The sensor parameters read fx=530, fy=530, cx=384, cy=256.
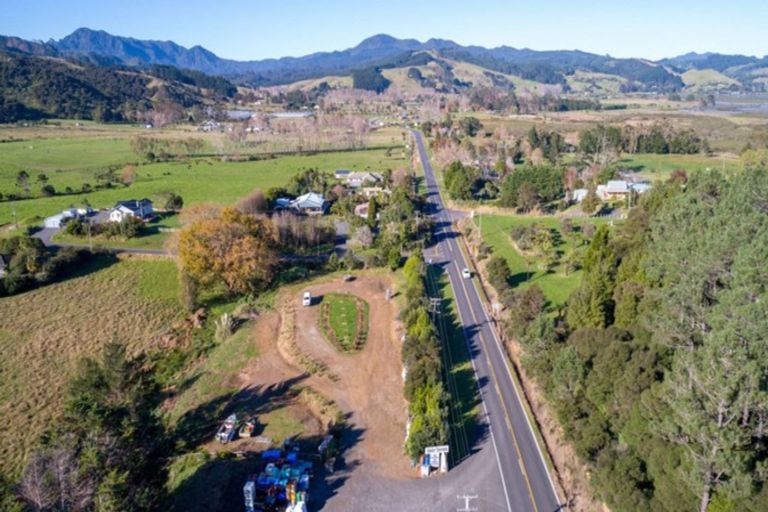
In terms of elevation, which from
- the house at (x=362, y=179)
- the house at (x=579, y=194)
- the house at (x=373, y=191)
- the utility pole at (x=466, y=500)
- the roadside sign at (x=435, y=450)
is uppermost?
the house at (x=362, y=179)

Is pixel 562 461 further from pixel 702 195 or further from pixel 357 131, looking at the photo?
pixel 357 131

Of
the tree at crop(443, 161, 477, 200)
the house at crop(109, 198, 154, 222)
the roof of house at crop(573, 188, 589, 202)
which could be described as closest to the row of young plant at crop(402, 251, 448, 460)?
the tree at crop(443, 161, 477, 200)

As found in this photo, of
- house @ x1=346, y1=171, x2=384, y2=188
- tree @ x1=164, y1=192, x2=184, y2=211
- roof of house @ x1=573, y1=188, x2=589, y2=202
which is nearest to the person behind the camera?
tree @ x1=164, y1=192, x2=184, y2=211

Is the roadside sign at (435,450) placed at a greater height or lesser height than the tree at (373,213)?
lesser

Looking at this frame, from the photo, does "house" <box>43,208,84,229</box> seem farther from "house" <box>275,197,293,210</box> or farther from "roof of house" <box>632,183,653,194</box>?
"roof of house" <box>632,183,653,194</box>

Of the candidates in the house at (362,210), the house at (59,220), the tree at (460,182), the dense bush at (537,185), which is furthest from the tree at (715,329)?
the house at (59,220)

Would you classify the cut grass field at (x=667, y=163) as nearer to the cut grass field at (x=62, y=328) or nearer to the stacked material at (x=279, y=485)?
the cut grass field at (x=62, y=328)
